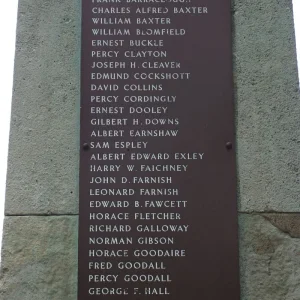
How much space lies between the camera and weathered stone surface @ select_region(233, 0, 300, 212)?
149 inches

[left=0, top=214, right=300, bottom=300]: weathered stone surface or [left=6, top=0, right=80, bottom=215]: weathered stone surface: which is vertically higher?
[left=6, top=0, right=80, bottom=215]: weathered stone surface

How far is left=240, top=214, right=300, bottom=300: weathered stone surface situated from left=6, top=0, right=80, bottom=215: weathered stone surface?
114 cm

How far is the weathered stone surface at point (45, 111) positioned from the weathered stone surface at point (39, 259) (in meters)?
0.09

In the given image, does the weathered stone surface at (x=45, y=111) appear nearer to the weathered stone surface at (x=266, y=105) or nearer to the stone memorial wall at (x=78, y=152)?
the stone memorial wall at (x=78, y=152)

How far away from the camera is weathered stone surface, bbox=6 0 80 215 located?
3.80 m

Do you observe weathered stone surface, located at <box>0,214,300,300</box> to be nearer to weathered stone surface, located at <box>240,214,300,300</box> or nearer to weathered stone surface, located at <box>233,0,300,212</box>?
weathered stone surface, located at <box>240,214,300,300</box>

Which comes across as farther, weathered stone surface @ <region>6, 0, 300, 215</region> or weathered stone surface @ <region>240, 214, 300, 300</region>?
weathered stone surface @ <region>6, 0, 300, 215</region>

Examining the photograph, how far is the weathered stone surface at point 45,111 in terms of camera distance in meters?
3.80

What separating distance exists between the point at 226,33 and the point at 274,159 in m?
0.95

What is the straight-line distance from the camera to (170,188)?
3.78 m

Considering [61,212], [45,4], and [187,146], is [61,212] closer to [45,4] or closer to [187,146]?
[187,146]

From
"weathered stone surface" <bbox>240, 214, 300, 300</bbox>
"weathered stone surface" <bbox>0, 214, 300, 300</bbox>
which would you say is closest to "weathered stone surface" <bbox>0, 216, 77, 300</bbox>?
"weathered stone surface" <bbox>0, 214, 300, 300</bbox>

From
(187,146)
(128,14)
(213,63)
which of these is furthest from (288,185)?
(128,14)

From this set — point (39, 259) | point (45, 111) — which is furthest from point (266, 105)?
point (39, 259)
